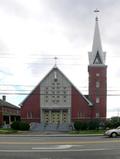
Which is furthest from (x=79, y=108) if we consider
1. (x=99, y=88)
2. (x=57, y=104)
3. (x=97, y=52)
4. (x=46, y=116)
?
(x=97, y=52)

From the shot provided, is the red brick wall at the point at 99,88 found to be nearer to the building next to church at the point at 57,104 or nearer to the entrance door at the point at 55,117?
the building next to church at the point at 57,104

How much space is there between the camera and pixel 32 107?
77.1 m

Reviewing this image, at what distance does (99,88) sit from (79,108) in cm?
640

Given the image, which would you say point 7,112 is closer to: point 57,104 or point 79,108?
point 57,104

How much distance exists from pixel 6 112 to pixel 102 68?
31.3m

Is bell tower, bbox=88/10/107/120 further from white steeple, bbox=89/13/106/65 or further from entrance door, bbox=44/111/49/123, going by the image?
entrance door, bbox=44/111/49/123

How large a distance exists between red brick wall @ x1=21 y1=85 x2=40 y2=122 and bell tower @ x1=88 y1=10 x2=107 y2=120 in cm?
1082

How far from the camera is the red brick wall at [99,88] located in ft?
258

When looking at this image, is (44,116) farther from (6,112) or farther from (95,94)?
(6,112)

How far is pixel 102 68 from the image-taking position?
264 feet

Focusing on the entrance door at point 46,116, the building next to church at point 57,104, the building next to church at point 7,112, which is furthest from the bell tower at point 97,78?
the building next to church at point 7,112

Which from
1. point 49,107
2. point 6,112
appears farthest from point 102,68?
point 6,112

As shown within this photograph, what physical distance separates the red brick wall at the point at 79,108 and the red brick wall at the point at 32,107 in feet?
22.4
